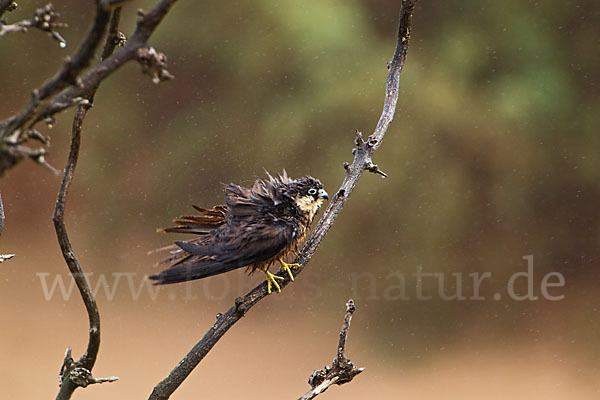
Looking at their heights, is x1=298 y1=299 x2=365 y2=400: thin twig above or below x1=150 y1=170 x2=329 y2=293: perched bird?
below

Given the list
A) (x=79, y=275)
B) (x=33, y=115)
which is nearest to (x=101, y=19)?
(x=33, y=115)

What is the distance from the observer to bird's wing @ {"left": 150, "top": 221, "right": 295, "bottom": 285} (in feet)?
4.51

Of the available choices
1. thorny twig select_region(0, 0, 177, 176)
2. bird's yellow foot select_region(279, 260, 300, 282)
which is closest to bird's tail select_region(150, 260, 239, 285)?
Result: bird's yellow foot select_region(279, 260, 300, 282)

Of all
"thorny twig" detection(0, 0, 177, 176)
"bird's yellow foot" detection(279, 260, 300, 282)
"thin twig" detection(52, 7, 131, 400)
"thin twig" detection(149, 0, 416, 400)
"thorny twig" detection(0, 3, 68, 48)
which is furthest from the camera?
"bird's yellow foot" detection(279, 260, 300, 282)

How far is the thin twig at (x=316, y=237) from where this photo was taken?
4.39 ft

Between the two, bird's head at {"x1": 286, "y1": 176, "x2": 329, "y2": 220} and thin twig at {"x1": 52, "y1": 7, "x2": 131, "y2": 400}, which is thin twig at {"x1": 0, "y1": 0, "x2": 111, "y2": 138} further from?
bird's head at {"x1": 286, "y1": 176, "x2": 329, "y2": 220}

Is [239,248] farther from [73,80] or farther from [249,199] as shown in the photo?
[73,80]

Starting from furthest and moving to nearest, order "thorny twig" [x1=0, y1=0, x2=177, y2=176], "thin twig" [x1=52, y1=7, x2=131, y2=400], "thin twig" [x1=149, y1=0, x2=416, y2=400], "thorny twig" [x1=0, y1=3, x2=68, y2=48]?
1. "thin twig" [x1=149, y1=0, x2=416, y2=400]
2. "thin twig" [x1=52, y1=7, x2=131, y2=400]
3. "thorny twig" [x1=0, y1=3, x2=68, y2=48]
4. "thorny twig" [x1=0, y1=0, x2=177, y2=176]

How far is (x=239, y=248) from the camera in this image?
142 cm

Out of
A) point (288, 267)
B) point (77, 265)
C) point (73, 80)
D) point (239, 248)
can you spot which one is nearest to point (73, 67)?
Answer: point (73, 80)

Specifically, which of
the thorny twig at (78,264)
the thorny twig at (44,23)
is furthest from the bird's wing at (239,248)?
the thorny twig at (44,23)

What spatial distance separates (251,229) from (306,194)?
0.17 meters

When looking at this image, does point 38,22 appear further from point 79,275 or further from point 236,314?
point 236,314

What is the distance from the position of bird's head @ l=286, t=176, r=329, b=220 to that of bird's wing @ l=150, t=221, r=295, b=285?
74 millimetres
